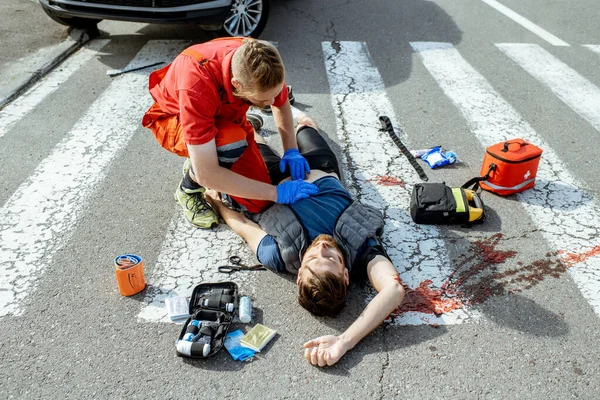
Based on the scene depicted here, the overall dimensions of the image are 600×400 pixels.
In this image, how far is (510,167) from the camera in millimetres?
4391

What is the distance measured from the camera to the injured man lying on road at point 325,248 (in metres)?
3.21

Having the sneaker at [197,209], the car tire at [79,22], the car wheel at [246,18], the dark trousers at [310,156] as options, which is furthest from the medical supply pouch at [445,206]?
the car tire at [79,22]

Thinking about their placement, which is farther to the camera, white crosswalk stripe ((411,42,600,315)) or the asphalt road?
white crosswalk stripe ((411,42,600,315))

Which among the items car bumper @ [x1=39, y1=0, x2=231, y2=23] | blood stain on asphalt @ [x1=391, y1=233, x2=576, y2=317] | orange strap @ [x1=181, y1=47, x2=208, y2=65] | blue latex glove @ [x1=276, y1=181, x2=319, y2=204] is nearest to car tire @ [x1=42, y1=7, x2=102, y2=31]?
car bumper @ [x1=39, y1=0, x2=231, y2=23]

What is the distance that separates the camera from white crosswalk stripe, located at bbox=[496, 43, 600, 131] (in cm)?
596

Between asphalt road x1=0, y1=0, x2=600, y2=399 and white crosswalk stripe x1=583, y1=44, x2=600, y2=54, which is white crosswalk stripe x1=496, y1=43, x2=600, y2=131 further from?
white crosswalk stripe x1=583, y1=44, x2=600, y2=54

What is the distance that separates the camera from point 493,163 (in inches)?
176

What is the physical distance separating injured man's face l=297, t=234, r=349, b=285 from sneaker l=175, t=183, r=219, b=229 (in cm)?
90

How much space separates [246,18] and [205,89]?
397cm

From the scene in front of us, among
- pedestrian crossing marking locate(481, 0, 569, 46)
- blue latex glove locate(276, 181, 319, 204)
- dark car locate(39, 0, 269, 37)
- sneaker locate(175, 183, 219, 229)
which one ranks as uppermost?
dark car locate(39, 0, 269, 37)

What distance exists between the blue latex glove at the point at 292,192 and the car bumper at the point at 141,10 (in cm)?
344

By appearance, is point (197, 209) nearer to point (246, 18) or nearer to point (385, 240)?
point (385, 240)

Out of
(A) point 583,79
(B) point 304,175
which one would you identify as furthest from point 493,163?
(A) point 583,79

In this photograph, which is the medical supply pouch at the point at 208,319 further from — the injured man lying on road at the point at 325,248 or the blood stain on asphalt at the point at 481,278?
A: the blood stain on asphalt at the point at 481,278
